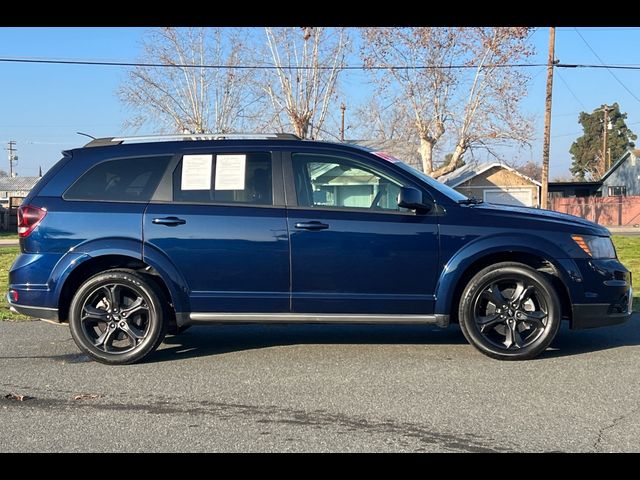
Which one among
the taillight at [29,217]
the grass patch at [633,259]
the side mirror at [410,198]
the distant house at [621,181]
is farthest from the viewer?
the distant house at [621,181]

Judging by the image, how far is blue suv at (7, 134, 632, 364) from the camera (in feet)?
17.5

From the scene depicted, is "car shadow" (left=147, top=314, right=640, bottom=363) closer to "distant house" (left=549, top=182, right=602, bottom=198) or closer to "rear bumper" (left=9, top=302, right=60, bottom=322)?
"rear bumper" (left=9, top=302, right=60, bottom=322)

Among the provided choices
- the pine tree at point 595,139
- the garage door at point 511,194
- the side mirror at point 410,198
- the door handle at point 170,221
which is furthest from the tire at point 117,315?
the pine tree at point 595,139

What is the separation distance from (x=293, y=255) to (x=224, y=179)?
96cm

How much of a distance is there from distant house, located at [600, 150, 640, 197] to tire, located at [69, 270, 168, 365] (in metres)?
51.7

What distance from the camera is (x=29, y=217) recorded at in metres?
5.50

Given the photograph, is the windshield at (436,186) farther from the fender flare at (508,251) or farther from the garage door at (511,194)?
the garage door at (511,194)

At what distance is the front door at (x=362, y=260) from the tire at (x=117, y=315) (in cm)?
126

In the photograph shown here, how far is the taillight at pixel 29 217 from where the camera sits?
5.48 meters

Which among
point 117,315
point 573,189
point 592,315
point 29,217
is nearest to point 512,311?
point 592,315

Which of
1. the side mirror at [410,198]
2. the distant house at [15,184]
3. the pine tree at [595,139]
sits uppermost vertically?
the pine tree at [595,139]
